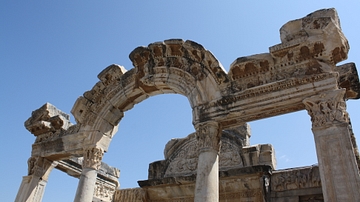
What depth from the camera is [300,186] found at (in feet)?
28.2

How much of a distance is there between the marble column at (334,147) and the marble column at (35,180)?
25.5 ft

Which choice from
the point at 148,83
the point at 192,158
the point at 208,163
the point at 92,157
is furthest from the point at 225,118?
the point at 192,158

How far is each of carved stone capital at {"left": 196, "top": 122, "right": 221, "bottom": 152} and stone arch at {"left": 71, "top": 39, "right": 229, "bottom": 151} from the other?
0.65 metres

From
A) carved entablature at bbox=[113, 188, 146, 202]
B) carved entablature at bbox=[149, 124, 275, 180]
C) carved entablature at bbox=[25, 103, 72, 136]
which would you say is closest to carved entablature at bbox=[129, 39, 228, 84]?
carved entablature at bbox=[149, 124, 275, 180]

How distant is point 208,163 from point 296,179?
3881 millimetres

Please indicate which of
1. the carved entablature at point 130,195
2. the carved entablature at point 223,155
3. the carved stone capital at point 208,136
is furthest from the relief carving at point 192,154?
the carved stone capital at point 208,136

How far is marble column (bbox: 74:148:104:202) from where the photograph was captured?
767 cm

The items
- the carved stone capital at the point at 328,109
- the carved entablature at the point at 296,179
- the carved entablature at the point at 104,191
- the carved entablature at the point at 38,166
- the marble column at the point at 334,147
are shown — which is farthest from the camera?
the carved entablature at the point at 104,191

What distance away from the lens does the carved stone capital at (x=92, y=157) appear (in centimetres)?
818

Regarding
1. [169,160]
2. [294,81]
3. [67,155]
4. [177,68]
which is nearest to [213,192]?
[294,81]

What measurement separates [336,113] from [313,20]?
83.6 inches

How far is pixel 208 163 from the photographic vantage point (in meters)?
6.21

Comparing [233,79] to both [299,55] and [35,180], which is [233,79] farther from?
[35,180]

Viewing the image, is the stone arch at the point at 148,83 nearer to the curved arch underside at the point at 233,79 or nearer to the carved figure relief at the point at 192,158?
the curved arch underside at the point at 233,79
